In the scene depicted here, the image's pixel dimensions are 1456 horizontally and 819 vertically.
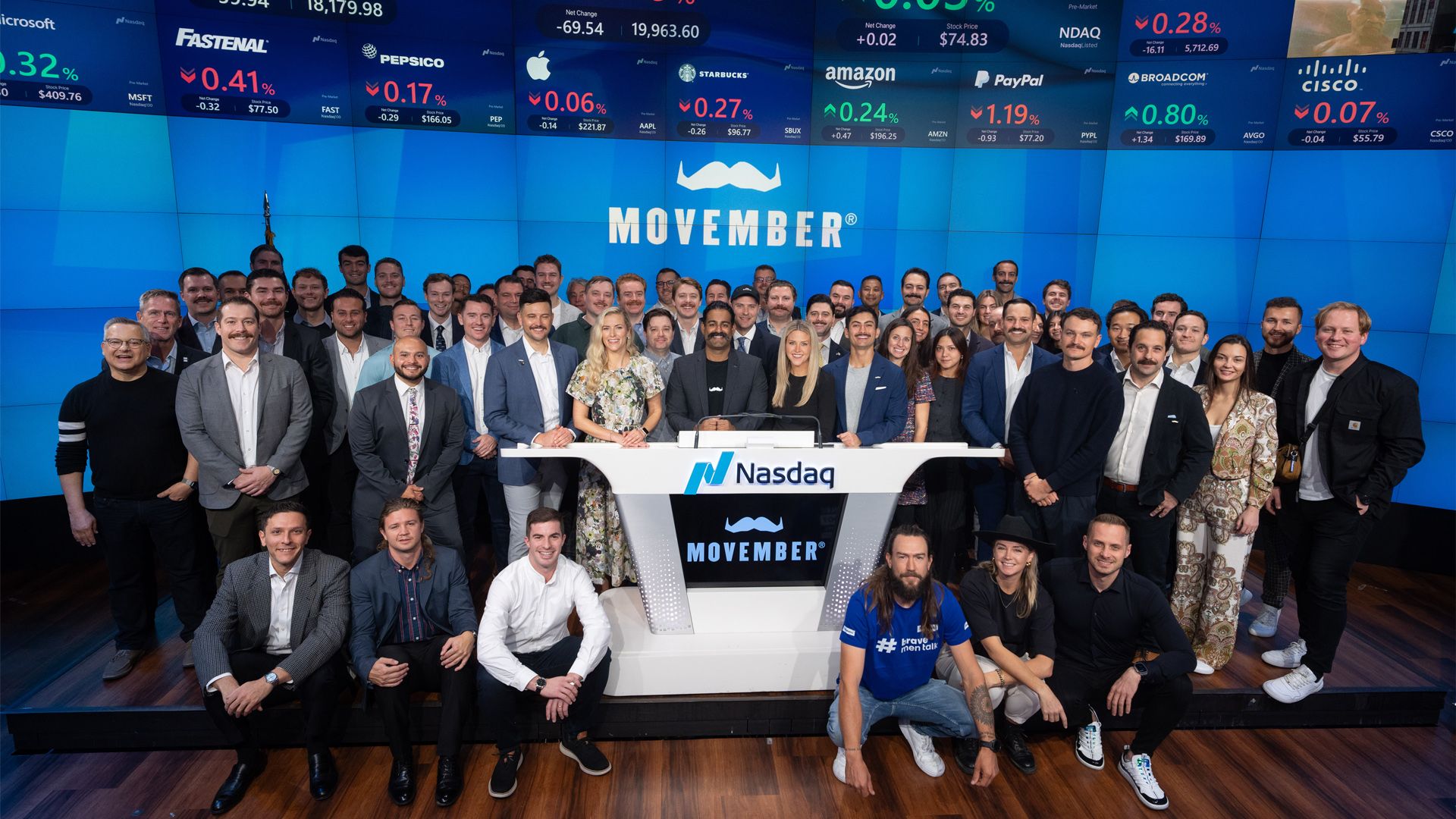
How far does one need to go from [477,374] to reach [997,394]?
2.82 meters

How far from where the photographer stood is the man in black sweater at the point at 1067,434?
11.7ft

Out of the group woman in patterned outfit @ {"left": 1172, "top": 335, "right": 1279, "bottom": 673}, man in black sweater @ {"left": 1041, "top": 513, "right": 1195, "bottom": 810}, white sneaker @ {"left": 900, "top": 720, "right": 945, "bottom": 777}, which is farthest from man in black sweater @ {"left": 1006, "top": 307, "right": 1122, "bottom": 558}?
white sneaker @ {"left": 900, "top": 720, "right": 945, "bottom": 777}

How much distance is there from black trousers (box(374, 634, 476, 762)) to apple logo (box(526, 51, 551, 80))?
4813 millimetres

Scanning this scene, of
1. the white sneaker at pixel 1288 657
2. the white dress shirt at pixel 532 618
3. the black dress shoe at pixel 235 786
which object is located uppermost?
the white dress shirt at pixel 532 618

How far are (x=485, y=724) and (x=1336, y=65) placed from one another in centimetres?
728

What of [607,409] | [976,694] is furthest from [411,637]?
[976,694]

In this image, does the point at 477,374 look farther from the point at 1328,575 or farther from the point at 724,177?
the point at 1328,575

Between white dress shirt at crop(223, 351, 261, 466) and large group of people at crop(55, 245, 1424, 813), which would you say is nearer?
large group of people at crop(55, 245, 1424, 813)

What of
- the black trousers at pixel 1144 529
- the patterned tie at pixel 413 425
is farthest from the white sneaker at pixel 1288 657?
the patterned tie at pixel 413 425

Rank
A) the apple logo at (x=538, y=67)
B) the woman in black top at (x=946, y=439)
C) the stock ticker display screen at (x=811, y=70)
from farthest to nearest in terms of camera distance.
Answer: the apple logo at (x=538, y=67) < the stock ticker display screen at (x=811, y=70) < the woman in black top at (x=946, y=439)

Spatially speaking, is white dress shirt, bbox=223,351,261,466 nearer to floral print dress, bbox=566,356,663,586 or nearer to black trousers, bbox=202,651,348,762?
black trousers, bbox=202,651,348,762

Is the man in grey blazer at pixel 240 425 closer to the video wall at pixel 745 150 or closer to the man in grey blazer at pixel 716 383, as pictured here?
the man in grey blazer at pixel 716 383

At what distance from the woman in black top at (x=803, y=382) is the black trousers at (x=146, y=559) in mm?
2971

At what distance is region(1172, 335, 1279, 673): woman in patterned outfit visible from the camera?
11.8ft
